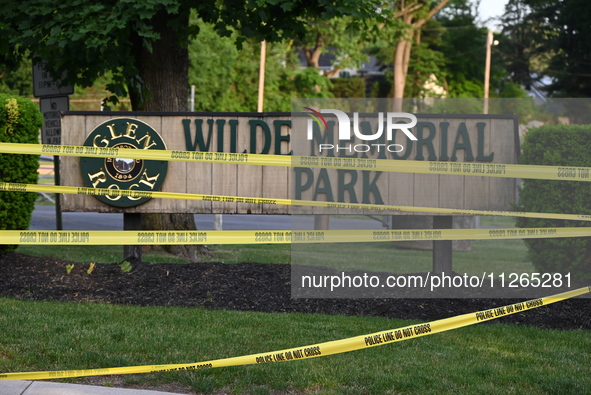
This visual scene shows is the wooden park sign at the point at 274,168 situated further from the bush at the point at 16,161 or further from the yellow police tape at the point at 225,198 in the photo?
the yellow police tape at the point at 225,198

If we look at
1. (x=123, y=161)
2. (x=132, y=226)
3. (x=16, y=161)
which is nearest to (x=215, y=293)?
(x=132, y=226)

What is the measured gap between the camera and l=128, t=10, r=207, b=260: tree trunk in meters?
10.6

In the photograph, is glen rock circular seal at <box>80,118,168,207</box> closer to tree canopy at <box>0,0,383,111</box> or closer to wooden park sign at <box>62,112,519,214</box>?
wooden park sign at <box>62,112,519,214</box>

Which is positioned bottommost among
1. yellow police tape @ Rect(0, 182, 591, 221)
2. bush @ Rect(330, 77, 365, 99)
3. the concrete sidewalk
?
the concrete sidewalk

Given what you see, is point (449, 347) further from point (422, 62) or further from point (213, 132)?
point (422, 62)

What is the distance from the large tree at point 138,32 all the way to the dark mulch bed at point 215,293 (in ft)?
7.60

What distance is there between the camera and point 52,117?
527 inches

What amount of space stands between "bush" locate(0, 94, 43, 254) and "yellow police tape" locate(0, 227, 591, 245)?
3.61 m

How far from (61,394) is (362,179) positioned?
471 cm

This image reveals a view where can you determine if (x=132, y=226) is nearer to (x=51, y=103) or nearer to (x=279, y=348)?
(x=279, y=348)

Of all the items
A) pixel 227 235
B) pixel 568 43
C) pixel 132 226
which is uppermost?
pixel 568 43

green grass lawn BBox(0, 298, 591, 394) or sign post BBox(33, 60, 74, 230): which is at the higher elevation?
sign post BBox(33, 60, 74, 230)

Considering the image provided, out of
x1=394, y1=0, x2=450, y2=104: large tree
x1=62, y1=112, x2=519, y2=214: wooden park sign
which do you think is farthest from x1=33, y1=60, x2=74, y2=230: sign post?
x1=394, y1=0, x2=450, y2=104: large tree

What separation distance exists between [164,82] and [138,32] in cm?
149
